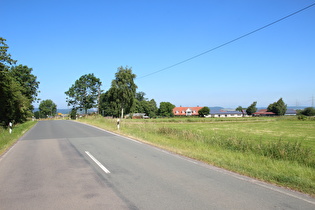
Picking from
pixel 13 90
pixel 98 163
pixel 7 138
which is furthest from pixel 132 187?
pixel 13 90

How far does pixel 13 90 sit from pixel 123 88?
24902 mm

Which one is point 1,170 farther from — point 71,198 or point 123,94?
point 123,94

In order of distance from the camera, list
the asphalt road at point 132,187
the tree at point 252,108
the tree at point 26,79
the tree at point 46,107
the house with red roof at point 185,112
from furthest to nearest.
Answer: the tree at point 252,108 < the house with red roof at point 185,112 < the tree at point 46,107 < the tree at point 26,79 < the asphalt road at point 132,187

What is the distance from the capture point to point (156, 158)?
8.60 m

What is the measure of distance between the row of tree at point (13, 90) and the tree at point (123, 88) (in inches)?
705

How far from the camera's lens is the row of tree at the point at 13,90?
22219 millimetres

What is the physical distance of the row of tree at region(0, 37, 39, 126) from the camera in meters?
22.2

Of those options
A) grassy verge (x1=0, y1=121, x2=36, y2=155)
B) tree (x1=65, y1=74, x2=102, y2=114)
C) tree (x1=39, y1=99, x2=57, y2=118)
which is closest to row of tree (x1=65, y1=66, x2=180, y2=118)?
tree (x1=65, y1=74, x2=102, y2=114)

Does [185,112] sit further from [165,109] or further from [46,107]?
[46,107]

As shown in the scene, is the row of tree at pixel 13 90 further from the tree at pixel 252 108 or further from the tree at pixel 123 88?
the tree at pixel 252 108

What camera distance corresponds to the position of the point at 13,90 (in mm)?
28312

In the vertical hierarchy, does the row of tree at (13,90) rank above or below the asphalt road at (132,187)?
above

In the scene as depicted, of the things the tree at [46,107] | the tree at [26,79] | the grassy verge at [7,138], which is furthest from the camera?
the tree at [46,107]

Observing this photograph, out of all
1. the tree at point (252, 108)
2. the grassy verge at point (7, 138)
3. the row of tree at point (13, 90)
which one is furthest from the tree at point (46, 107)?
the grassy verge at point (7, 138)
